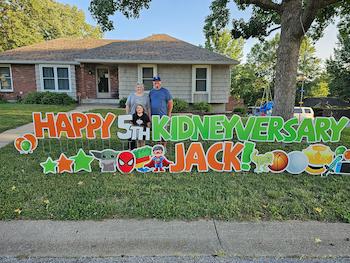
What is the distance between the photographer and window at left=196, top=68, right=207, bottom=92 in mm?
14102

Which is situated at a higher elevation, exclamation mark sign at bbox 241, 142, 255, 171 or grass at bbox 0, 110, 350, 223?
exclamation mark sign at bbox 241, 142, 255, 171

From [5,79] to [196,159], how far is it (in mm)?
15949

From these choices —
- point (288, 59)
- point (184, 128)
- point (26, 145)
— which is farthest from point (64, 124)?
point (288, 59)

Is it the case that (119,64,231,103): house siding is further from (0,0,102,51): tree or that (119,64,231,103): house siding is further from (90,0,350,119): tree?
(0,0,102,51): tree

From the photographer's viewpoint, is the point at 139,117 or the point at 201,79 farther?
the point at 201,79

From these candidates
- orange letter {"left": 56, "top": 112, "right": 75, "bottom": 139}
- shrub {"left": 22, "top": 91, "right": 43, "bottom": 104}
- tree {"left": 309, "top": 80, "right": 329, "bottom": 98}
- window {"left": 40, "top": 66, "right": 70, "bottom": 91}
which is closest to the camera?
orange letter {"left": 56, "top": 112, "right": 75, "bottom": 139}

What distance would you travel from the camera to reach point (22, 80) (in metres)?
14.8

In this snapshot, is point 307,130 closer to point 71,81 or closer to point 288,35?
point 288,35

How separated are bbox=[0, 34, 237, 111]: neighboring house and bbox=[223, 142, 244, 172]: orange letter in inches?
396

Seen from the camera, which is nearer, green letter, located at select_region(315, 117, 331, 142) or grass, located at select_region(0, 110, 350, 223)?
grass, located at select_region(0, 110, 350, 223)

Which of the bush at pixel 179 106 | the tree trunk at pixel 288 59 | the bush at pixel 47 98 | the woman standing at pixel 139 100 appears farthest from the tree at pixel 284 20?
the bush at pixel 47 98

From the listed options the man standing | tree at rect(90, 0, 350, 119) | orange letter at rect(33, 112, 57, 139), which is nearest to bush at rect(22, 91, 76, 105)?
tree at rect(90, 0, 350, 119)

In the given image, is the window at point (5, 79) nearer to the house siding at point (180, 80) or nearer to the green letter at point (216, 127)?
the house siding at point (180, 80)

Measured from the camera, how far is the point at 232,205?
318 centimetres
